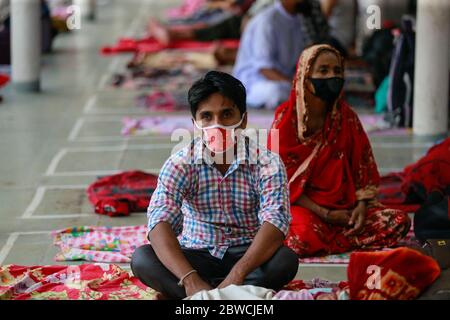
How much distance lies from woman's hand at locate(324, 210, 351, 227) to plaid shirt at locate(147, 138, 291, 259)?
3.63 ft

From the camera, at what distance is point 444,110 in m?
7.88

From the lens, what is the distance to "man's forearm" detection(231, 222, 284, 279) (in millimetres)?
3947

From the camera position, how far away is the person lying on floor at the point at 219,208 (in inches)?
157

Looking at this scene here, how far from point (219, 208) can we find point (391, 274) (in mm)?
747

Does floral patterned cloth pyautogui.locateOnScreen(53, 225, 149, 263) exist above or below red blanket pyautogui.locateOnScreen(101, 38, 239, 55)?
below

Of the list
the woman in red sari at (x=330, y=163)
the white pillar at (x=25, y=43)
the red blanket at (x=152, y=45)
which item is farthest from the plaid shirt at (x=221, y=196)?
the red blanket at (x=152, y=45)

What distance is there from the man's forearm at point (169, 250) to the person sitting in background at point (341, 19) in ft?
25.4

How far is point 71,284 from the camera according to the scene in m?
4.41

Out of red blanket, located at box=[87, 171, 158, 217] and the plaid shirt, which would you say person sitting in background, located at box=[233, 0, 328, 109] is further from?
the plaid shirt

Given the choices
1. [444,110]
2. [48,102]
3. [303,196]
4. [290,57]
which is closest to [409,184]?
[303,196]

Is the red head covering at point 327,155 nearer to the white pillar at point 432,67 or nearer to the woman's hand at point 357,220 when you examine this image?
the woman's hand at point 357,220

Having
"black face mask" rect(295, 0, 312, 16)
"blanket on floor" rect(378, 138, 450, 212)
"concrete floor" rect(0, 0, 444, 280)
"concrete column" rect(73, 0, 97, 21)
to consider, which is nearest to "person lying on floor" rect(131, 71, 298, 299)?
"concrete floor" rect(0, 0, 444, 280)

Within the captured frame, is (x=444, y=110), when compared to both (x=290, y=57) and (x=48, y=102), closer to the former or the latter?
(x=290, y=57)

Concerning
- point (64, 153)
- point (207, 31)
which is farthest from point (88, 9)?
point (64, 153)
